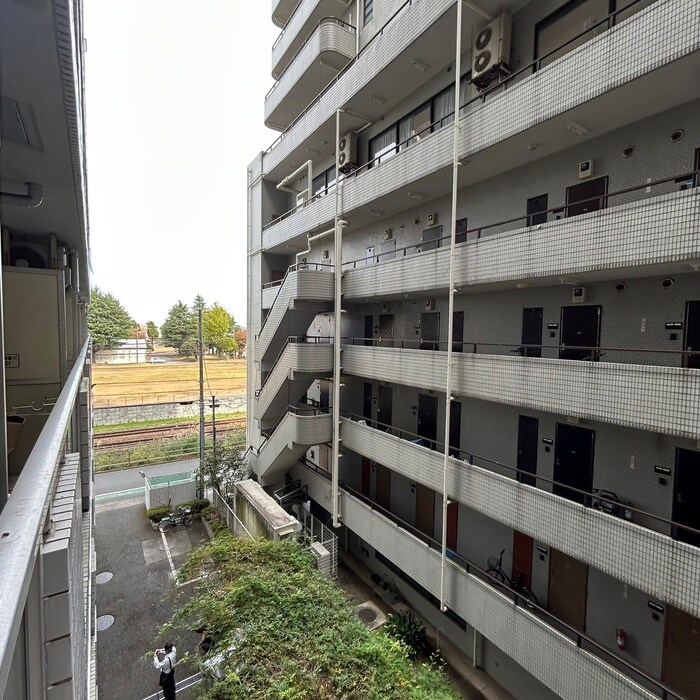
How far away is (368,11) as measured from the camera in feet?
36.9

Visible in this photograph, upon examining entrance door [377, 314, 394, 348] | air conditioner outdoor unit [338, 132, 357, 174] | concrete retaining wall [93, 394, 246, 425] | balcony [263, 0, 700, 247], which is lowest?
concrete retaining wall [93, 394, 246, 425]

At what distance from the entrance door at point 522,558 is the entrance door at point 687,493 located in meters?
2.74

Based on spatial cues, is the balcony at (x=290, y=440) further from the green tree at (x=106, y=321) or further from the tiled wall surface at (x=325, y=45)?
the green tree at (x=106, y=321)

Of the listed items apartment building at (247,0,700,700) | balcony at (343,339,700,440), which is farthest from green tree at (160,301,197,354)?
balcony at (343,339,700,440)

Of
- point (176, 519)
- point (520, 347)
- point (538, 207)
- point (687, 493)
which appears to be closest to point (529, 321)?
point (520, 347)

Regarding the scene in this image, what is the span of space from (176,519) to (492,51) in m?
17.2

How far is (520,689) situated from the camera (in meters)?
7.86

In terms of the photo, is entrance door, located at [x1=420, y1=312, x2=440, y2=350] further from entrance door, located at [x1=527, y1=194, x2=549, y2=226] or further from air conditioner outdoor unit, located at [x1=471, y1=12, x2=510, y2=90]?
air conditioner outdoor unit, located at [x1=471, y1=12, x2=510, y2=90]

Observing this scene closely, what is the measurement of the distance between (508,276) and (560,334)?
1654 millimetres

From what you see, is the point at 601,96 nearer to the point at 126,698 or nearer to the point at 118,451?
the point at 126,698

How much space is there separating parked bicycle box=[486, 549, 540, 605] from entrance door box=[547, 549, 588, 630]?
1.21 ft

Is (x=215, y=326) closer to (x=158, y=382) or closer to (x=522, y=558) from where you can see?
(x=158, y=382)

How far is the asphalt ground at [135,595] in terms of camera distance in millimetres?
8102

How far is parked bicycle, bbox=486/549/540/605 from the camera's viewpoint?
7.79 metres
